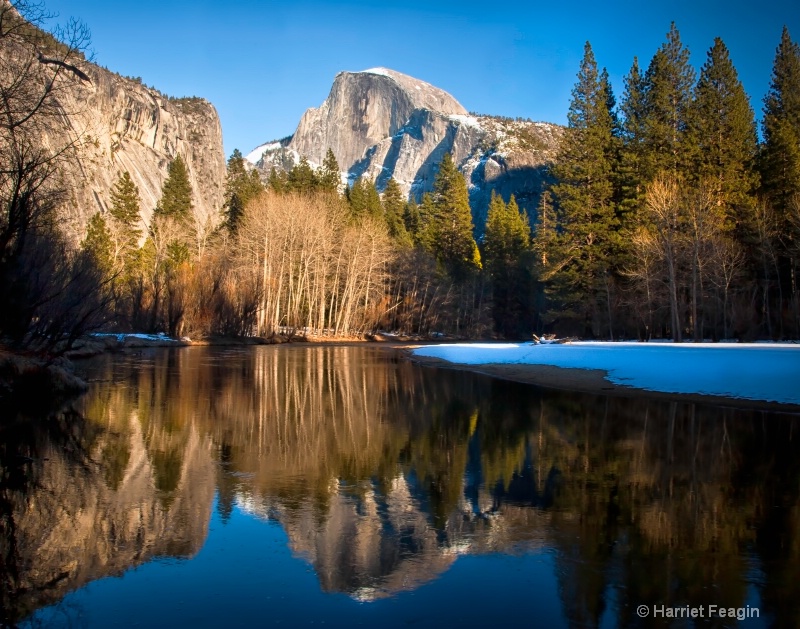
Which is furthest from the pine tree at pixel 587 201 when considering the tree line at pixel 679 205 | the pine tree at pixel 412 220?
the pine tree at pixel 412 220

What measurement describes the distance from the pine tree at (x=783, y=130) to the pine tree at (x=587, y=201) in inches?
415

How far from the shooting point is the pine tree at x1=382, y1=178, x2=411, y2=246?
78.2 meters

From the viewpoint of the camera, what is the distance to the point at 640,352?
76.4ft

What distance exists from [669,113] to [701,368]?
103 ft

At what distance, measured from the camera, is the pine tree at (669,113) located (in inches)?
1702

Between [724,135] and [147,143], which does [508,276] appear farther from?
[147,143]

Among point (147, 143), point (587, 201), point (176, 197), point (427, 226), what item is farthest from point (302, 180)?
point (147, 143)

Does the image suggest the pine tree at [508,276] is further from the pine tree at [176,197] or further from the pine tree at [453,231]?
the pine tree at [176,197]

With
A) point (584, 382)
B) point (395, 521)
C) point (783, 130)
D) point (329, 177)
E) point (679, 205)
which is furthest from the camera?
point (329, 177)

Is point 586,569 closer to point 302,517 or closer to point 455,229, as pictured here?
point 302,517

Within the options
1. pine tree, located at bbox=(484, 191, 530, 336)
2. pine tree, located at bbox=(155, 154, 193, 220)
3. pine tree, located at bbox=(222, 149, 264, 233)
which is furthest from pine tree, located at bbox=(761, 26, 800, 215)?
pine tree, located at bbox=(155, 154, 193, 220)

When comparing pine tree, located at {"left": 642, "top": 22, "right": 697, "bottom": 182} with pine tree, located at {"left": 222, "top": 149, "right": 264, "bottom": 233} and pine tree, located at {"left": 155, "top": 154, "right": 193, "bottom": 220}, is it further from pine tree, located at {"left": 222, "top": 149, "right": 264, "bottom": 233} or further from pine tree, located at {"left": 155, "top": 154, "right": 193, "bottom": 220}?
pine tree, located at {"left": 155, "top": 154, "right": 193, "bottom": 220}

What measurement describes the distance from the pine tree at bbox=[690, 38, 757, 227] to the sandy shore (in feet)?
74.9

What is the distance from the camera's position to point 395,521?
6.82 m
